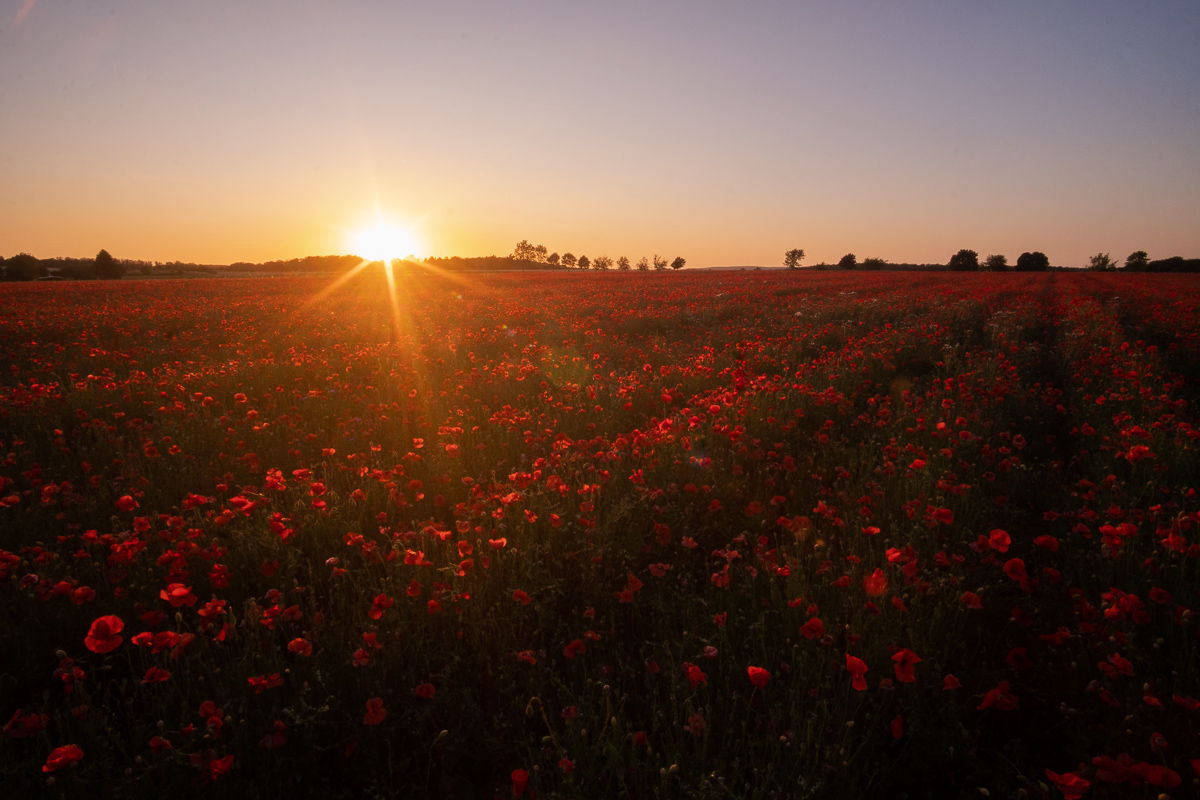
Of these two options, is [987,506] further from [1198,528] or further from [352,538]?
[352,538]

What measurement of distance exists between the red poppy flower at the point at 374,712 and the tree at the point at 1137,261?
302 feet

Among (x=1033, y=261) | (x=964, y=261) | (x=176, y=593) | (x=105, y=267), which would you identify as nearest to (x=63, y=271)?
(x=105, y=267)

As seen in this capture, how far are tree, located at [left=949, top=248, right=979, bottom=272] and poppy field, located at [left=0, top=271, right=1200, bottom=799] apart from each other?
71.3 m

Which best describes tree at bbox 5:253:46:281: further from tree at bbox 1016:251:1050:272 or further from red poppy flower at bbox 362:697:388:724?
tree at bbox 1016:251:1050:272

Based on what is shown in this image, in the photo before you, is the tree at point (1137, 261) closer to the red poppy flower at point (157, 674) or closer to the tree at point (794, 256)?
the tree at point (794, 256)

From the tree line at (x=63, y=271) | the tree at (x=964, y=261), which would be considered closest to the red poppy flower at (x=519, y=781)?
the tree line at (x=63, y=271)

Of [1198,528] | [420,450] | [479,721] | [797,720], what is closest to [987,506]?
[1198,528]

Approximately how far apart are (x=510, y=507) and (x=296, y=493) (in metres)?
1.50

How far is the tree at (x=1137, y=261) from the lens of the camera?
2640 inches

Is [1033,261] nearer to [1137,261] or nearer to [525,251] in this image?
[1137,261]

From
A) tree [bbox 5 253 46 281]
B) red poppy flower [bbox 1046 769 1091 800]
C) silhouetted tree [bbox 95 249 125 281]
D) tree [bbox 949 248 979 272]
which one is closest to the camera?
red poppy flower [bbox 1046 769 1091 800]

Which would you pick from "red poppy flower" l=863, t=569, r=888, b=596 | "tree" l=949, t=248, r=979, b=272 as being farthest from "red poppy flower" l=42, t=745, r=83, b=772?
"tree" l=949, t=248, r=979, b=272

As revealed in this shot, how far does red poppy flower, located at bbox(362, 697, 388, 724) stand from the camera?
6.27 ft

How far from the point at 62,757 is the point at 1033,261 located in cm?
8956
